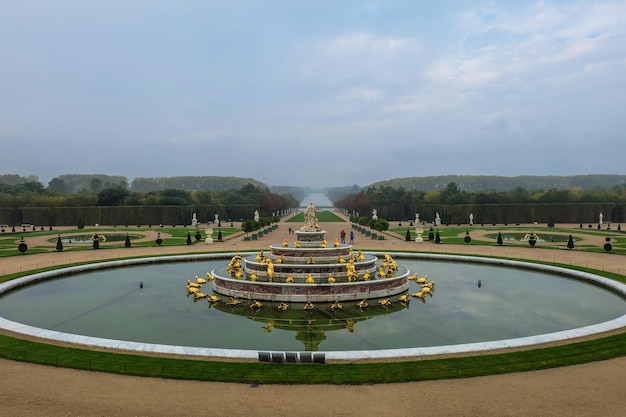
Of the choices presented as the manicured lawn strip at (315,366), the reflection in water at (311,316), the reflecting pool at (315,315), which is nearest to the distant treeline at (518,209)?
the reflecting pool at (315,315)

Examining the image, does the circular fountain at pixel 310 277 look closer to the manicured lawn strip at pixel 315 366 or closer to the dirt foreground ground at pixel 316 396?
the manicured lawn strip at pixel 315 366

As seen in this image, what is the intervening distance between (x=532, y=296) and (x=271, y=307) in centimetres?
1397

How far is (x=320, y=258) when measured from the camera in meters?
27.3

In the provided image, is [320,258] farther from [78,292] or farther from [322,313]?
[78,292]

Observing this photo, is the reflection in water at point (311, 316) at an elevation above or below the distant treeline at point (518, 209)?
below

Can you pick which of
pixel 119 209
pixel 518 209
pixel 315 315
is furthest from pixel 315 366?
pixel 119 209

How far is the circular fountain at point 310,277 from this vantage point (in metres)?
22.9

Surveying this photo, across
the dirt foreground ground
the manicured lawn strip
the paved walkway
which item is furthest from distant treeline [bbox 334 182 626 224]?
the dirt foreground ground

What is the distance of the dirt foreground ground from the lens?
35.6 ft

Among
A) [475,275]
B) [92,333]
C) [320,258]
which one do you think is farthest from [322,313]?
[475,275]

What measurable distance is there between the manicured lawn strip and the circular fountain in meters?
8.99

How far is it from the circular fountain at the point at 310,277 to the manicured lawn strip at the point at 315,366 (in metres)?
8.99

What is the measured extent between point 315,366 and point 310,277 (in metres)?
9.97

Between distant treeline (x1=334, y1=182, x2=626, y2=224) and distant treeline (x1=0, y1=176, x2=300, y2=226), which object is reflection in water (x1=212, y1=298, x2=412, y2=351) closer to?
distant treeline (x1=334, y1=182, x2=626, y2=224)
